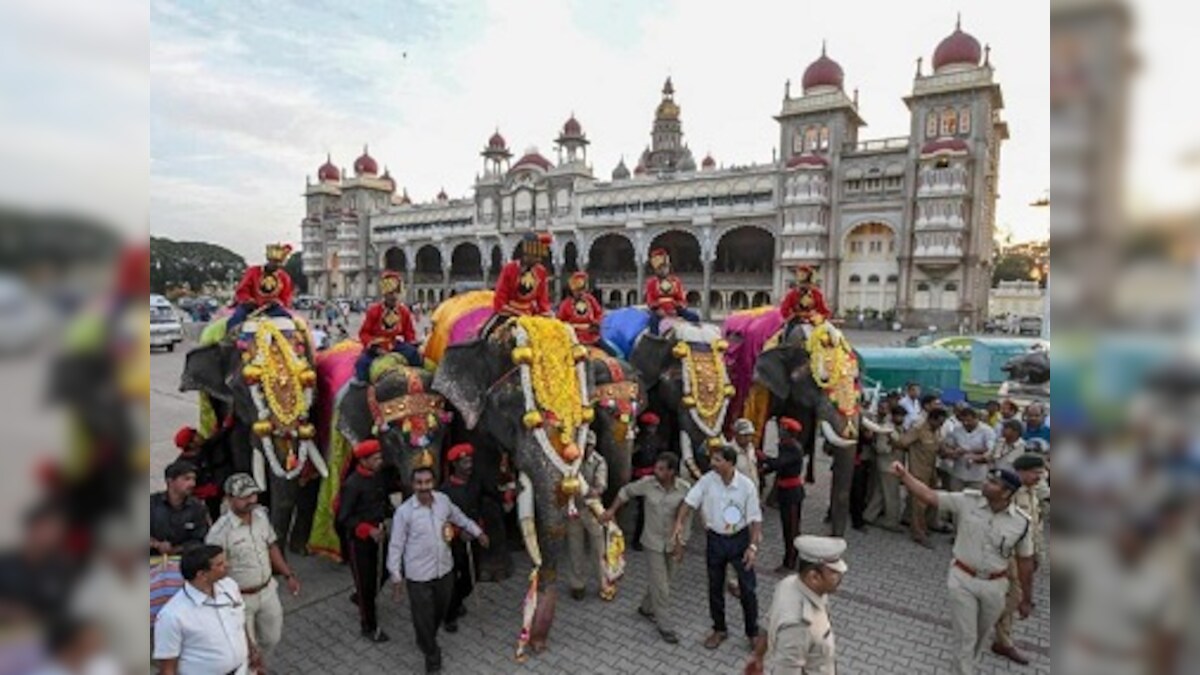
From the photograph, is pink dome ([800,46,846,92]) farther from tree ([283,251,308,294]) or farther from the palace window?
tree ([283,251,308,294])

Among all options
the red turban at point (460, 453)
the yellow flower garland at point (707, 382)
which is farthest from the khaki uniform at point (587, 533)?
the yellow flower garland at point (707, 382)

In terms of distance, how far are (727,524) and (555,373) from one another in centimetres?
171

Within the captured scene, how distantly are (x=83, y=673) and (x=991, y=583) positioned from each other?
5001 mm

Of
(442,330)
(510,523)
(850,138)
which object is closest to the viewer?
(510,523)

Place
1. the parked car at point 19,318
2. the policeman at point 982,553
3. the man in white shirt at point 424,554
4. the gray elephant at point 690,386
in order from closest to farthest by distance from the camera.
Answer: the parked car at point 19,318 → the policeman at point 982,553 → the man in white shirt at point 424,554 → the gray elephant at point 690,386

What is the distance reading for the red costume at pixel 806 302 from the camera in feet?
25.6

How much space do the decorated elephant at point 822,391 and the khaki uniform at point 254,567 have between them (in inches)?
203

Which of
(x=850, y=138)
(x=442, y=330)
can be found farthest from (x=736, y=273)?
(x=442, y=330)

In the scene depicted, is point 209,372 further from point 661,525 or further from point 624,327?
point 624,327

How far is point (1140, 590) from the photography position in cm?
66

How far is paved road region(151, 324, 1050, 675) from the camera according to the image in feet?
16.1

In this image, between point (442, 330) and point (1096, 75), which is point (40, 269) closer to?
point (1096, 75)

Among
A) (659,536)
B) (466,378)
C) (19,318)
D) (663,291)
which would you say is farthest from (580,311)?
(19,318)

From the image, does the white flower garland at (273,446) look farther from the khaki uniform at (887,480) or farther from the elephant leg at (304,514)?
the khaki uniform at (887,480)
